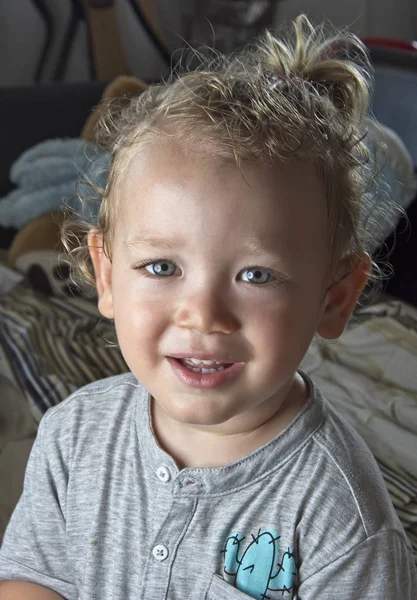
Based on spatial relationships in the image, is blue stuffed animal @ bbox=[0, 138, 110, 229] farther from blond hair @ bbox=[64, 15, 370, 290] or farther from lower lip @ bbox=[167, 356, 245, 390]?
lower lip @ bbox=[167, 356, 245, 390]

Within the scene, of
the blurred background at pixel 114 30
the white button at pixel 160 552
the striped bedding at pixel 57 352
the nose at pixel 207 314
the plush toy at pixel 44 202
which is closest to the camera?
the nose at pixel 207 314

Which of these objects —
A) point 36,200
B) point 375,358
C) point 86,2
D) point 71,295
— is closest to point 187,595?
point 375,358

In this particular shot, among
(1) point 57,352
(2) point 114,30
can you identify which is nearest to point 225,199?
(1) point 57,352

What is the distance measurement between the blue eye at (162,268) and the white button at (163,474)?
8.7 inches

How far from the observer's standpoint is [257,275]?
0.67m

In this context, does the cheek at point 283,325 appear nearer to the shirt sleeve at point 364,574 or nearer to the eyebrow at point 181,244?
the eyebrow at point 181,244

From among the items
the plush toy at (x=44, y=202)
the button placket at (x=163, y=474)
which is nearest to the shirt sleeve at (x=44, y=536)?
the button placket at (x=163, y=474)

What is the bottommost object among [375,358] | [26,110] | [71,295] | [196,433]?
[71,295]

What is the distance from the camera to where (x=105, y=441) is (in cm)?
85

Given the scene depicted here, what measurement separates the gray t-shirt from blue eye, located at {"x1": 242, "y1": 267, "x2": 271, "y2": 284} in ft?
0.58

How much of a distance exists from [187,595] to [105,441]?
7.6 inches

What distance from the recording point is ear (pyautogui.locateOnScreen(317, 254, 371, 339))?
2.61 ft

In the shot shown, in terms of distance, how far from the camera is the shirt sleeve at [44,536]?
85cm

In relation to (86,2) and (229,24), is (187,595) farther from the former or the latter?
(229,24)
